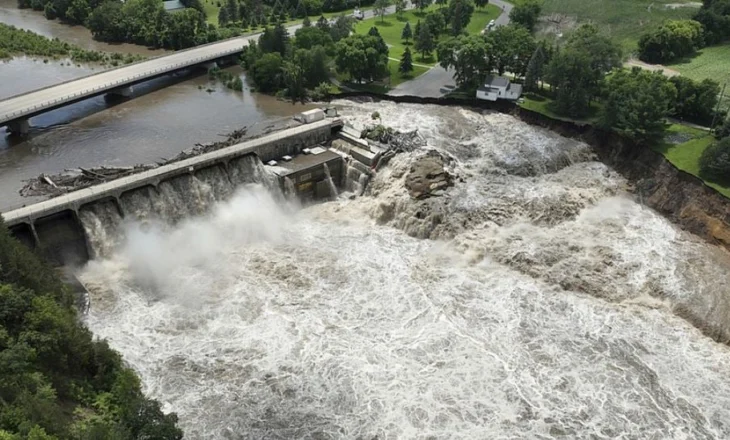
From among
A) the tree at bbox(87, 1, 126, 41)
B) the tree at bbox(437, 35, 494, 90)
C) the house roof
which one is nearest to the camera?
the house roof

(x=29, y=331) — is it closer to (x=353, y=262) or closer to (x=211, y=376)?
(x=211, y=376)

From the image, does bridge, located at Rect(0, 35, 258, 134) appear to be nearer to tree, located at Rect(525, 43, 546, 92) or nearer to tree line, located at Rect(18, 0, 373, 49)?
tree line, located at Rect(18, 0, 373, 49)

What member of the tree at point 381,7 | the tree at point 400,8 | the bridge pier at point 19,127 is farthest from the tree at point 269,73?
the tree at point 400,8

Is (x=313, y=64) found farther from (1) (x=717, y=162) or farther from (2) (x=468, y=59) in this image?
(1) (x=717, y=162)

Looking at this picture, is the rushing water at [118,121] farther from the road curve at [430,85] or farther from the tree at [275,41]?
the road curve at [430,85]

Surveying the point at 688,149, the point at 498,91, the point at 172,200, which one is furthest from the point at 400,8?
the point at 172,200

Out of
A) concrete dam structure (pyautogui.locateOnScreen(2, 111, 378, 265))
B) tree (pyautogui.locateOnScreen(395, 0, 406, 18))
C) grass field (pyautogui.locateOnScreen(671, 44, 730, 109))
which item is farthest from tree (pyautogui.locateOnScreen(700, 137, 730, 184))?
tree (pyautogui.locateOnScreen(395, 0, 406, 18))
